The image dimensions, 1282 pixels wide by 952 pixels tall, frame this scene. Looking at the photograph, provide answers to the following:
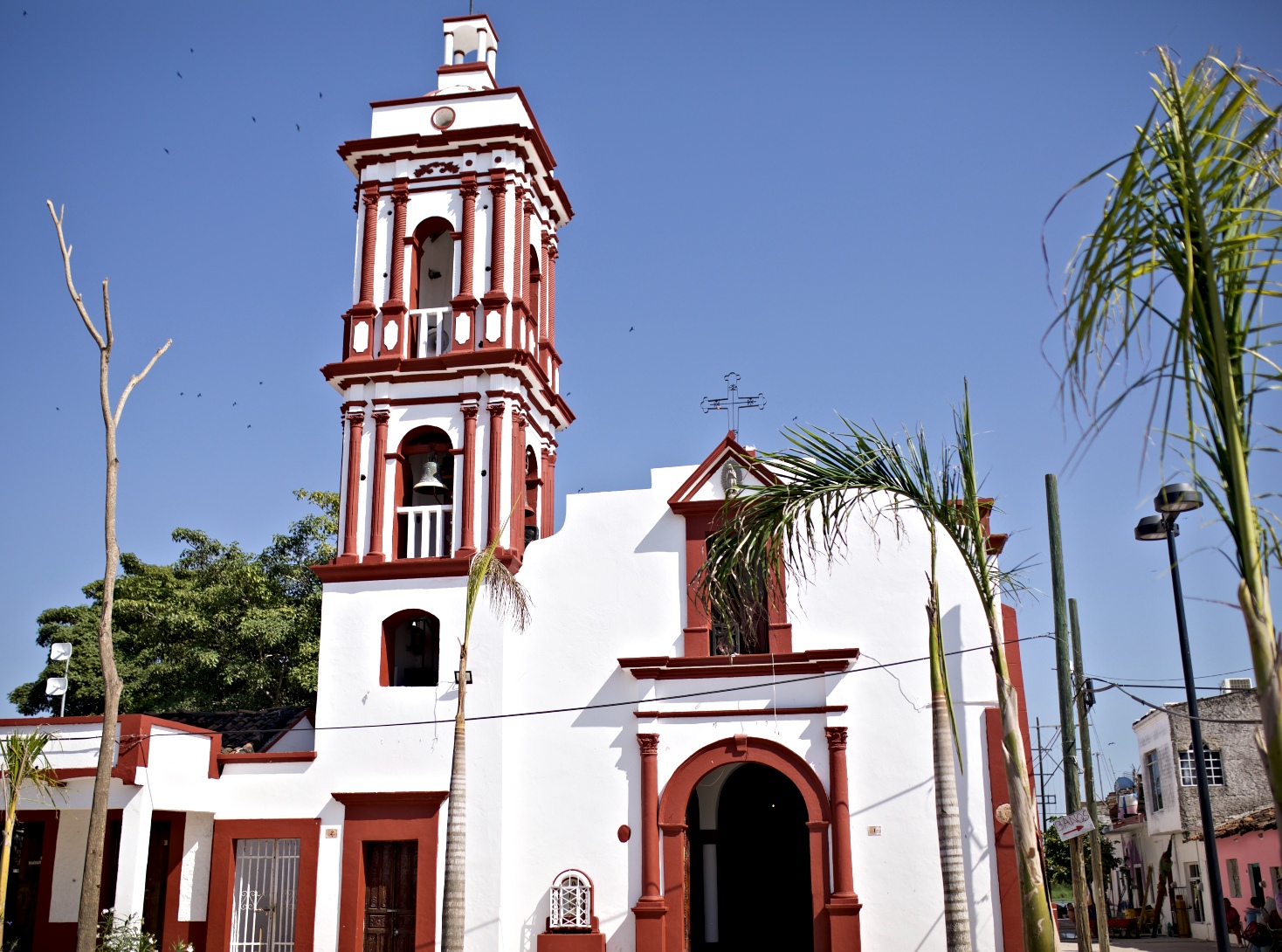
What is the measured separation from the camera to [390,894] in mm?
17734

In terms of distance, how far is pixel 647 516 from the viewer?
18812 mm

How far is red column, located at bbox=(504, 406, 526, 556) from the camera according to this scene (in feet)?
64.0

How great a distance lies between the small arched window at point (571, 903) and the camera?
1716 centimetres

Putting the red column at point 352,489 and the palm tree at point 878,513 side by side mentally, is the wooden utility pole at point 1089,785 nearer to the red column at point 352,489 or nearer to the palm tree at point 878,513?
the palm tree at point 878,513

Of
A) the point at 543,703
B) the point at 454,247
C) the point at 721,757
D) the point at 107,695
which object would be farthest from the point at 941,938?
the point at 454,247

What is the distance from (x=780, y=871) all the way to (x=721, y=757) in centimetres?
423

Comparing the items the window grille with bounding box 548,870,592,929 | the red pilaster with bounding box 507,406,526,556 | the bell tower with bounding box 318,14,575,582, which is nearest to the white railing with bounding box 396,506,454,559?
the bell tower with bounding box 318,14,575,582

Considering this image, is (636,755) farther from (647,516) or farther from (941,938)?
(941,938)

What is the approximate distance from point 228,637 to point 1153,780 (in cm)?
2717

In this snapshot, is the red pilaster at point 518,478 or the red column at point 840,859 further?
the red pilaster at point 518,478

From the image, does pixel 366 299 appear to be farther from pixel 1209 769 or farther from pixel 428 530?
pixel 1209 769

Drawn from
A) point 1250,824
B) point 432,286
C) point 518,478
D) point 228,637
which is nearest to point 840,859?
point 518,478

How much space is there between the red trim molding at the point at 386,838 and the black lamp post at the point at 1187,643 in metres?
9.92

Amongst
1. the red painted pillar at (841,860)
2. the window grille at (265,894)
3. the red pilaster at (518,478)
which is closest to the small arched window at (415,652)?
the red pilaster at (518,478)
